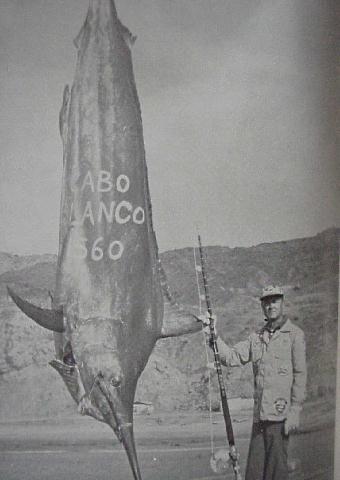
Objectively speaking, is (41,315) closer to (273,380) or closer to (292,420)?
(273,380)

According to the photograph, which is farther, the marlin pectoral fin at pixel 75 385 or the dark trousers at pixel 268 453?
the dark trousers at pixel 268 453

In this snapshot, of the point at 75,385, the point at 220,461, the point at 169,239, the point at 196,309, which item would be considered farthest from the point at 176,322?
the point at 220,461

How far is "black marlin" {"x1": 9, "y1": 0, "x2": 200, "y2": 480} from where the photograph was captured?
1.99 meters

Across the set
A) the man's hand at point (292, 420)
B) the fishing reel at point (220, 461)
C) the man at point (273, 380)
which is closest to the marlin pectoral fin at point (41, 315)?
the man at point (273, 380)

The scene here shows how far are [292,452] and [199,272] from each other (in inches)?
27.3

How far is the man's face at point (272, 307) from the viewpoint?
218cm

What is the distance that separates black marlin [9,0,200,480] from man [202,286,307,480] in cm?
24

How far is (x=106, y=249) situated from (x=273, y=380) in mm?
706

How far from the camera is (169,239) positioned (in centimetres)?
209

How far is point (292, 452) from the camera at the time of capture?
2.20 meters

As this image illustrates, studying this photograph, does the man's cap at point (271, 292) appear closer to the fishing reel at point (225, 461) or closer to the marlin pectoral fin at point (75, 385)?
the fishing reel at point (225, 461)

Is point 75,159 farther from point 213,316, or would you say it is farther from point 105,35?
point 213,316

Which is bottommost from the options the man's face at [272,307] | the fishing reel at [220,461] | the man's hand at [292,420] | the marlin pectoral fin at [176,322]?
the fishing reel at [220,461]

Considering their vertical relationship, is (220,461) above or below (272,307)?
below
